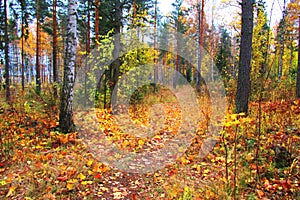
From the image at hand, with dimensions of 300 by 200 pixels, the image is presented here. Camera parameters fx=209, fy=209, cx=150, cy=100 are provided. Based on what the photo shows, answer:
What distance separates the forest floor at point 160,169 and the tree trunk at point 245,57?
2.52 ft

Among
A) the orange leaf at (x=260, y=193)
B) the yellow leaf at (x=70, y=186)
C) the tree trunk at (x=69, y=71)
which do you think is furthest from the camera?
the tree trunk at (x=69, y=71)

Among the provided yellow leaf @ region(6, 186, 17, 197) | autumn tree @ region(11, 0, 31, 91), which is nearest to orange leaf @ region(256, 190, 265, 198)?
yellow leaf @ region(6, 186, 17, 197)

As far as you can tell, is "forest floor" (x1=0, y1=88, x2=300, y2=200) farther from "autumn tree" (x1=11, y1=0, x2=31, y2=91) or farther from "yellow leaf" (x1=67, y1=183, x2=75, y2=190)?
"autumn tree" (x1=11, y1=0, x2=31, y2=91)

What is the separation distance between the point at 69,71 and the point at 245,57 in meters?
4.56

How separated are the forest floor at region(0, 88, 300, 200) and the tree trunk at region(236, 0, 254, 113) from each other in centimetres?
77

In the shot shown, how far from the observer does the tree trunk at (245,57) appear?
5301 millimetres

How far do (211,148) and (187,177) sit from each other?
1.25 meters

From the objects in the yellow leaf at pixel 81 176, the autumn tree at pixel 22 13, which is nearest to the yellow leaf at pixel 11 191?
the yellow leaf at pixel 81 176

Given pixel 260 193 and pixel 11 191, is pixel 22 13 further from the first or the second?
pixel 260 193

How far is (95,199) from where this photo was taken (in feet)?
9.64

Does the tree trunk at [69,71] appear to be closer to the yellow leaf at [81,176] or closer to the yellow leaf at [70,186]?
the yellow leaf at [81,176]

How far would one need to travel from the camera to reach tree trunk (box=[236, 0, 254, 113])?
5.30 meters

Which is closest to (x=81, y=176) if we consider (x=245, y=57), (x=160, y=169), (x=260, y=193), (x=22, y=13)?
(x=160, y=169)

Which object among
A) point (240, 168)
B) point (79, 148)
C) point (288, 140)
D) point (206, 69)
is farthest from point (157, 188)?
point (206, 69)
